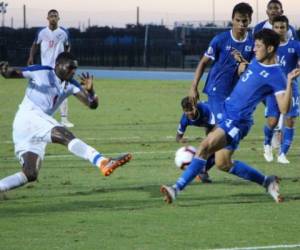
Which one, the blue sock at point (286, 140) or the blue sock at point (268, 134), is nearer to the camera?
the blue sock at point (286, 140)

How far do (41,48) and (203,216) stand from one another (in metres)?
10.9

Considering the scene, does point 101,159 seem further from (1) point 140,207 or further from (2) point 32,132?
(2) point 32,132

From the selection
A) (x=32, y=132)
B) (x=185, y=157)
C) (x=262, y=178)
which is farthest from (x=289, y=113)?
(x=32, y=132)

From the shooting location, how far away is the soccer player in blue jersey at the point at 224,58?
11.9 metres

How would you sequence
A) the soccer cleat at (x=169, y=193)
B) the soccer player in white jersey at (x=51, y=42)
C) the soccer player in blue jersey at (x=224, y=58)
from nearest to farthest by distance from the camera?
the soccer cleat at (x=169, y=193)
the soccer player in blue jersey at (x=224, y=58)
the soccer player in white jersey at (x=51, y=42)


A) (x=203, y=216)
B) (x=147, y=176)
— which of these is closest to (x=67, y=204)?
(x=203, y=216)

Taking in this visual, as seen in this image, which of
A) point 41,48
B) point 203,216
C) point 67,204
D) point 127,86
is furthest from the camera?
point 127,86

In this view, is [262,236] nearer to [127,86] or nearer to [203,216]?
[203,216]

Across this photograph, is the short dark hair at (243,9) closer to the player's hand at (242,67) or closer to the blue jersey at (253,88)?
the player's hand at (242,67)

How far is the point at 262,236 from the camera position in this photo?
8852 mm

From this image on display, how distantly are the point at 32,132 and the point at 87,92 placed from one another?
0.95 m

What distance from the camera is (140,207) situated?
10461mm

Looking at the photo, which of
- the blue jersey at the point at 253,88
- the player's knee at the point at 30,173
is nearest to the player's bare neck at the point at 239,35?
the blue jersey at the point at 253,88

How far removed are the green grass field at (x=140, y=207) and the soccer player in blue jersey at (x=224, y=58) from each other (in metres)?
1.12
